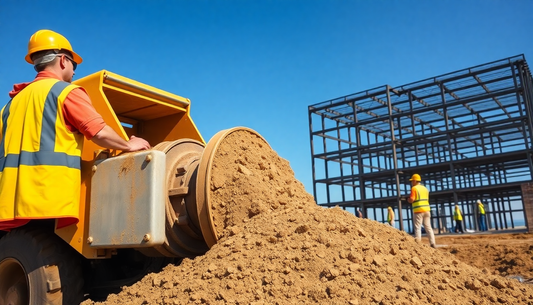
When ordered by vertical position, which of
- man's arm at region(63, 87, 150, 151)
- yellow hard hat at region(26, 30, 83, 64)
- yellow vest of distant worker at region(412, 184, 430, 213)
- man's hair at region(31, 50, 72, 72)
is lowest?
yellow vest of distant worker at region(412, 184, 430, 213)

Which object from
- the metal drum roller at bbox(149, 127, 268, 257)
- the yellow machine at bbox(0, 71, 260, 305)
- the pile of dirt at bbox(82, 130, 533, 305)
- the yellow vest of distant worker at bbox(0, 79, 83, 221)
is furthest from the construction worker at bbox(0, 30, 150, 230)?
the pile of dirt at bbox(82, 130, 533, 305)

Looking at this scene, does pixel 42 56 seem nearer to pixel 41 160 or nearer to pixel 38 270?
pixel 41 160

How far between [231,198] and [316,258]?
102 cm

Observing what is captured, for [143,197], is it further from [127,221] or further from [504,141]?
[504,141]

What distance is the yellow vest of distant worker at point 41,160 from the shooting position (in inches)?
109

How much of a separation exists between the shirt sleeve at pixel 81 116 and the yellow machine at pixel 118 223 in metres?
0.25

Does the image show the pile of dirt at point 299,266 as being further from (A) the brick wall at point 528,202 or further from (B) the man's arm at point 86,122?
(A) the brick wall at point 528,202

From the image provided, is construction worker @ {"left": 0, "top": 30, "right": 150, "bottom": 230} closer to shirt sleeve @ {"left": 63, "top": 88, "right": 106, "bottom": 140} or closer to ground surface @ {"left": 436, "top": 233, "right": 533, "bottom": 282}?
shirt sleeve @ {"left": 63, "top": 88, "right": 106, "bottom": 140}

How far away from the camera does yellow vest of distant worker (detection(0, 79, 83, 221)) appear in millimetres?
2766

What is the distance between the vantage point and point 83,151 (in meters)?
3.17

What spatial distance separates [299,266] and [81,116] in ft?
5.90

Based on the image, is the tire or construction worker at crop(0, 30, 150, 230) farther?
the tire

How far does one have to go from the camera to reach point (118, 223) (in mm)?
2830

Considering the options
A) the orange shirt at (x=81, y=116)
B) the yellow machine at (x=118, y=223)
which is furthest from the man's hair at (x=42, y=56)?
the orange shirt at (x=81, y=116)
